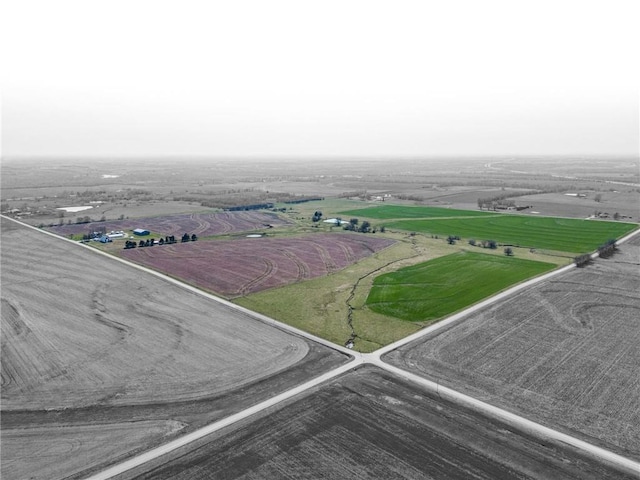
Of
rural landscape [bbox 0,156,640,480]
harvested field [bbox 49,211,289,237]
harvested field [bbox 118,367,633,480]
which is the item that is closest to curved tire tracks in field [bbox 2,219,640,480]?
rural landscape [bbox 0,156,640,480]

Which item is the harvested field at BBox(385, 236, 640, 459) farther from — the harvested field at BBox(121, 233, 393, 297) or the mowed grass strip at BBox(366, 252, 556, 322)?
the harvested field at BBox(121, 233, 393, 297)

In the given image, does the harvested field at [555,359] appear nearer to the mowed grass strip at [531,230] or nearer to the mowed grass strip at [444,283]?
the mowed grass strip at [444,283]

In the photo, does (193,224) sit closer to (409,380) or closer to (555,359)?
(409,380)

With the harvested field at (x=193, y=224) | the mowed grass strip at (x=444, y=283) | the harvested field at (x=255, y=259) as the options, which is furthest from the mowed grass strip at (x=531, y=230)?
the harvested field at (x=193, y=224)

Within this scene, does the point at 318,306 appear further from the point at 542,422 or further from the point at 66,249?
the point at 66,249

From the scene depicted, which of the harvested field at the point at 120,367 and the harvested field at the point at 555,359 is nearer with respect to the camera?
the harvested field at the point at 120,367

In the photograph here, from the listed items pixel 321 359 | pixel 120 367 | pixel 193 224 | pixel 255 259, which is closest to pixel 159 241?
pixel 193 224

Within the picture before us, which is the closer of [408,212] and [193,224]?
[193,224]

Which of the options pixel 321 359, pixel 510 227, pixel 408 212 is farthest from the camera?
pixel 408 212
